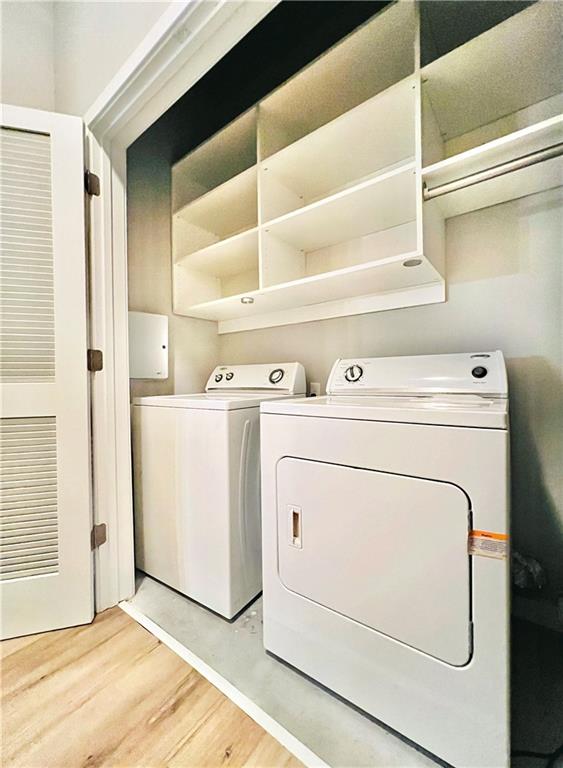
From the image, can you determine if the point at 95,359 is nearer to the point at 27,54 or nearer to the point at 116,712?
the point at 116,712

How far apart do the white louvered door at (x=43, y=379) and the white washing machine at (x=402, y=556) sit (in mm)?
850

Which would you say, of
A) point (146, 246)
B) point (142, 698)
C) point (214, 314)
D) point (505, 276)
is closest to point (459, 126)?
point (505, 276)

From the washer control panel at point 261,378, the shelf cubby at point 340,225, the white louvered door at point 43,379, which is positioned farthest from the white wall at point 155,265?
the shelf cubby at point 340,225

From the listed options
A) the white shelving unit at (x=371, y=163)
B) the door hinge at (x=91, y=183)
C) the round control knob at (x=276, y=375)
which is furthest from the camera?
the round control knob at (x=276, y=375)

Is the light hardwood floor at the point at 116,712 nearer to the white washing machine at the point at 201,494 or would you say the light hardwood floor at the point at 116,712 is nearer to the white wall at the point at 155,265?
the white washing machine at the point at 201,494

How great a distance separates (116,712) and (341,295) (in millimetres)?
1748

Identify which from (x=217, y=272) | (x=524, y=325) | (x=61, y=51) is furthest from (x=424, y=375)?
(x=61, y=51)

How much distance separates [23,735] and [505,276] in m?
2.17

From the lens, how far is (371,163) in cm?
147

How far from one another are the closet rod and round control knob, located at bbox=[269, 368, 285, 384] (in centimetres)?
98

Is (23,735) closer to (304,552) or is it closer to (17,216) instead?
(304,552)

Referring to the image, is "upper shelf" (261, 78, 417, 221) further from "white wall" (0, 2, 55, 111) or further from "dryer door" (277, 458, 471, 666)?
"white wall" (0, 2, 55, 111)

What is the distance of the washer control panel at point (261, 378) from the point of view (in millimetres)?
1690

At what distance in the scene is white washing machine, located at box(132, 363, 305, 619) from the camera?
1.31 m
